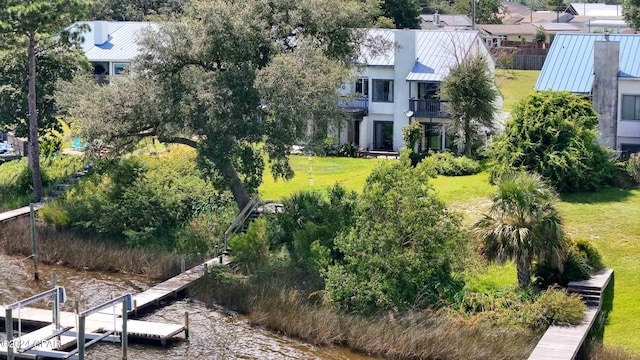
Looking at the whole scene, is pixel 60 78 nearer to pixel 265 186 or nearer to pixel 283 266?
pixel 265 186

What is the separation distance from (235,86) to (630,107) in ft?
60.1

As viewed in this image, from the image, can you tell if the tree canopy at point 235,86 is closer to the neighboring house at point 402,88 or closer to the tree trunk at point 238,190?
the tree trunk at point 238,190

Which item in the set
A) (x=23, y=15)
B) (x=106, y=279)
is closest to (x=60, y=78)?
(x=23, y=15)

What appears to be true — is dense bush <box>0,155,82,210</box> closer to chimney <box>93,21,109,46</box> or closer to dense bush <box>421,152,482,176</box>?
dense bush <box>421,152,482,176</box>

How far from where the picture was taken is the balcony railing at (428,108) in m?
52.8

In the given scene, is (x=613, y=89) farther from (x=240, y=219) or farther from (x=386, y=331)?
(x=386, y=331)

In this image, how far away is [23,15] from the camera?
1752 inches

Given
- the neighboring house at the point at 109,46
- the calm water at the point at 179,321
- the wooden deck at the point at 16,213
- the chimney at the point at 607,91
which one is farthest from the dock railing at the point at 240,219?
the neighboring house at the point at 109,46

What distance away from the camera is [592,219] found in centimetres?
3703

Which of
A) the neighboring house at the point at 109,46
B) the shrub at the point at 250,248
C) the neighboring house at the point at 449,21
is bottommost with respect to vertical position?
the shrub at the point at 250,248

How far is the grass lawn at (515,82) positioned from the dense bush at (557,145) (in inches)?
1096

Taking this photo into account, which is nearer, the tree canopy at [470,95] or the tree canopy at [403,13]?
the tree canopy at [470,95]

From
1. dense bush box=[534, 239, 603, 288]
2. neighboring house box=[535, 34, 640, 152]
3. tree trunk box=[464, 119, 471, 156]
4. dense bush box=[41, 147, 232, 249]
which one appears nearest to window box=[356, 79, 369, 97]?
tree trunk box=[464, 119, 471, 156]

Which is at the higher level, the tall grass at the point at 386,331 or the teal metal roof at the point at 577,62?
the teal metal roof at the point at 577,62
